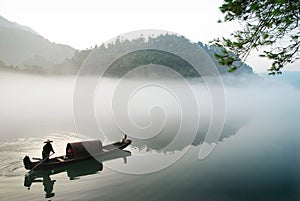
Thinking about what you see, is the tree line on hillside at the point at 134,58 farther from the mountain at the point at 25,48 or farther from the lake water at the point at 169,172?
the mountain at the point at 25,48

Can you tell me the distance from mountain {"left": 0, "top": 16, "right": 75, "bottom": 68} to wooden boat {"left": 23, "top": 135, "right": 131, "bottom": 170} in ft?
447

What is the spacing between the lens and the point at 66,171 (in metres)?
14.3

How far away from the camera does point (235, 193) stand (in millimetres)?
11672

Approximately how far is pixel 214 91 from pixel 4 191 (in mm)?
74902

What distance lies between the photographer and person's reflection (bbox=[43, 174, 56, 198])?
1143 cm

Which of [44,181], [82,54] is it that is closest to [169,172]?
[44,181]

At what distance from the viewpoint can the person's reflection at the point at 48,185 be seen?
11.4 m

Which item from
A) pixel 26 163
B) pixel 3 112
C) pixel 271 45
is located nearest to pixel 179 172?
pixel 26 163

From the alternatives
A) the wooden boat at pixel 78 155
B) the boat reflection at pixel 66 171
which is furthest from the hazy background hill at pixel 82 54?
the boat reflection at pixel 66 171

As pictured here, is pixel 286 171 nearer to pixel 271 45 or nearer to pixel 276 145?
pixel 276 145

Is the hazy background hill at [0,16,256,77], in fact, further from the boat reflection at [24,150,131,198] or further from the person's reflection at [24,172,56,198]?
the person's reflection at [24,172,56,198]

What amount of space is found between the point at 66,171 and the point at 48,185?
5.81ft

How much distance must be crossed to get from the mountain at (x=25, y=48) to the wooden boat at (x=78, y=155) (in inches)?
5363

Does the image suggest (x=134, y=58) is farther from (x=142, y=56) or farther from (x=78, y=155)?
(x=78, y=155)
